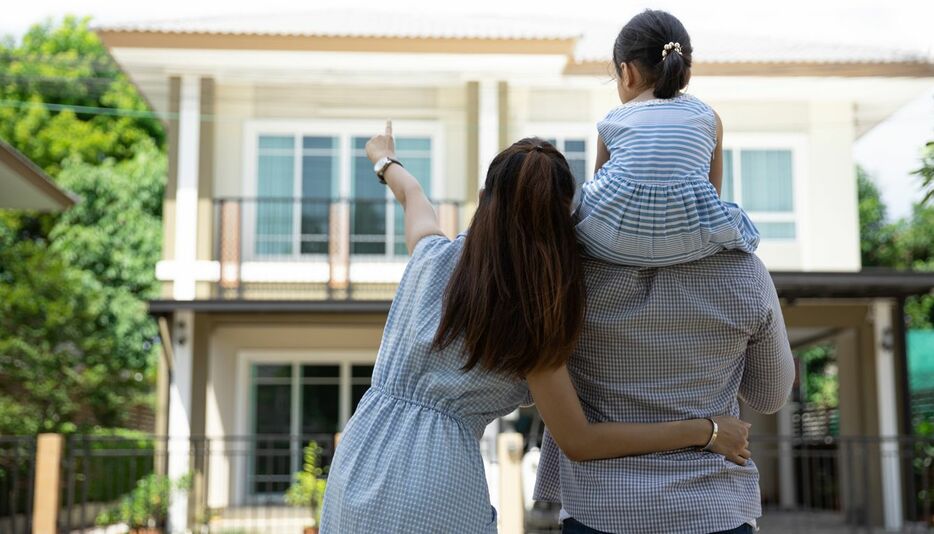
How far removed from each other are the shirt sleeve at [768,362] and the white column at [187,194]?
12.2m

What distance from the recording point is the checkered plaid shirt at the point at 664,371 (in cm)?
175

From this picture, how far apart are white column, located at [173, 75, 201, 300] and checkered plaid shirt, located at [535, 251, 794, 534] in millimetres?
12271

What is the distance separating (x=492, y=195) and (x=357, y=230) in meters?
12.6

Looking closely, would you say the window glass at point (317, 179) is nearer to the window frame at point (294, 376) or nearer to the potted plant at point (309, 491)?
the window frame at point (294, 376)

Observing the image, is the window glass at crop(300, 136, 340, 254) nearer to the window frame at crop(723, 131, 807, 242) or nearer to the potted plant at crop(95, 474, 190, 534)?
the potted plant at crop(95, 474, 190, 534)

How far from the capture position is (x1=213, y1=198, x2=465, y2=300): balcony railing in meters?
13.8

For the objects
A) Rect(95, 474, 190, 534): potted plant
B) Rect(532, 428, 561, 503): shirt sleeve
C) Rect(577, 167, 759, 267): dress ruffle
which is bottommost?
Rect(95, 474, 190, 534): potted plant

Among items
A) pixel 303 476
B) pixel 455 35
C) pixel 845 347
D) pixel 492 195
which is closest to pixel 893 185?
pixel 845 347

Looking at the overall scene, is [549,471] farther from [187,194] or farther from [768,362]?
[187,194]

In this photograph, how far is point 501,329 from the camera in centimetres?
172

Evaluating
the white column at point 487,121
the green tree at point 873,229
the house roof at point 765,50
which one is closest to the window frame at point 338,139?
the white column at point 487,121

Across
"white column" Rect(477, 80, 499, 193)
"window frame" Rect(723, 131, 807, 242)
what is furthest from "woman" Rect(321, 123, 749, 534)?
"window frame" Rect(723, 131, 807, 242)

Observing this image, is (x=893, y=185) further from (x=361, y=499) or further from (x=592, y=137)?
(x=361, y=499)

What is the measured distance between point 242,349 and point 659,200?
13.2 metres
